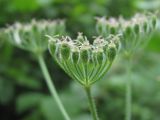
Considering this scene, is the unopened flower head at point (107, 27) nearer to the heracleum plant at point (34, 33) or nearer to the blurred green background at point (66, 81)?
the heracleum plant at point (34, 33)

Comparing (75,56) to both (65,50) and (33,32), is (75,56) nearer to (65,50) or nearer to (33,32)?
(65,50)

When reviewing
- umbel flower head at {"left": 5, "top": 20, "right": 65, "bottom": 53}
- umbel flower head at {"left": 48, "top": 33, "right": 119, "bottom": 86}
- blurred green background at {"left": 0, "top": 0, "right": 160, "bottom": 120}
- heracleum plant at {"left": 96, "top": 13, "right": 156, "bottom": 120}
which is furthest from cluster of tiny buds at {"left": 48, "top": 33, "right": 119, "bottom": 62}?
blurred green background at {"left": 0, "top": 0, "right": 160, "bottom": 120}

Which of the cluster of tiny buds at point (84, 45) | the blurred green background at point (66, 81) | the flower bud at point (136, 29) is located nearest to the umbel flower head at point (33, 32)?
the flower bud at point (136, 29)

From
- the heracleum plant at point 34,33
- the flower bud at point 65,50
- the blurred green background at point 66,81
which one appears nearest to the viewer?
the flower bud at point 65,50

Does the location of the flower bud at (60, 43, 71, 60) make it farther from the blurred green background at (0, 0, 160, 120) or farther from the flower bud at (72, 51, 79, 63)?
the blurred green background at (0, 0, 160, 120)

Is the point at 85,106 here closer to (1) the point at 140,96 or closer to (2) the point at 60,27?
(1) the point at 140,96
